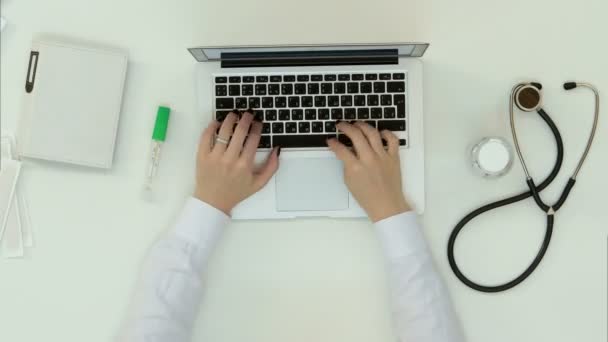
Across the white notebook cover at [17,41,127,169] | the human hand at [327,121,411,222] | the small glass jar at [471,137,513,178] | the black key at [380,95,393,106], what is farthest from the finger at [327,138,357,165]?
the white notebook cover at [17,41,127,169]

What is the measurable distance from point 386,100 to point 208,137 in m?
0.31

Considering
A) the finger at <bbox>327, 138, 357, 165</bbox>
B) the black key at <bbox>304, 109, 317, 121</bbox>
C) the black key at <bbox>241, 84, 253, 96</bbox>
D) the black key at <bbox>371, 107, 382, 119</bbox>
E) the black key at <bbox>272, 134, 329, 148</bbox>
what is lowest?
the finger at <bbox>327, 138, 357, 165</bbox>

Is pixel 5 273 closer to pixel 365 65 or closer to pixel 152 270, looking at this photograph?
pixel 152 270

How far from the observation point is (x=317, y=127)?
2.99 ft

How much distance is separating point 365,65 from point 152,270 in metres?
0.50

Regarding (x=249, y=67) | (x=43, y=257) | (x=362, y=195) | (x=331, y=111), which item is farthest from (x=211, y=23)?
(x=43, y=257)

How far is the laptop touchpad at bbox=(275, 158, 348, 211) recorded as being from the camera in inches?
36.1

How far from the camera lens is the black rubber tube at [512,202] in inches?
36.1

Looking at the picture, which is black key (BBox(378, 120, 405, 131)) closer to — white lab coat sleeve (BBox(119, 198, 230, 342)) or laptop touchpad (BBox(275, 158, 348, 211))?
laptop touchpad (BBox(275, 158, 348, 211))

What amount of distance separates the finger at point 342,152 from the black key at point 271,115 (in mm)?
102

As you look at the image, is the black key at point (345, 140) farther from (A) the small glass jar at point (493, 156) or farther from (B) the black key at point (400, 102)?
(A) the small glass jar at point (493, 156)

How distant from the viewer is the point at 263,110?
91 cm

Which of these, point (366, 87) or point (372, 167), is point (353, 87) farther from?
point (372, 167)

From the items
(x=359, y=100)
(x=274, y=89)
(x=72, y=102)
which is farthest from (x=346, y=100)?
(x=72, y=102)
